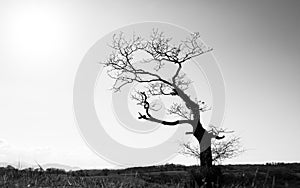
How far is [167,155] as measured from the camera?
1627 cm

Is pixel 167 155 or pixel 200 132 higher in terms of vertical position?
pixel 200 132

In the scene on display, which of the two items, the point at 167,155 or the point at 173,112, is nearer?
the point at 167,155

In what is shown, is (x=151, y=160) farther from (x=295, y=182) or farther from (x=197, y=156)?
(x=295, y=182)

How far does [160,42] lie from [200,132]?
5.00m

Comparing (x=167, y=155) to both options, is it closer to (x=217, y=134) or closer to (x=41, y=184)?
(x=217, y=134)

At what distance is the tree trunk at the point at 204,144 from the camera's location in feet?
55.2

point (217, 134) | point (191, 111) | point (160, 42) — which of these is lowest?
point (217, 134)

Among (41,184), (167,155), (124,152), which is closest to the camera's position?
(41,184)

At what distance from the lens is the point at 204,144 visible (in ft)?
55.9

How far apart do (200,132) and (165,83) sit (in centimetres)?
305

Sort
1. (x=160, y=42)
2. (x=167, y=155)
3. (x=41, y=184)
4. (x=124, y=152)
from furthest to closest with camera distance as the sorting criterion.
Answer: (x=160, y=42) → (x=167, y=155) → (x=124, y=152) → (x=41, y=184)

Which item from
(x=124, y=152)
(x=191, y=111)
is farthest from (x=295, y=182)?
(x=124, y=152)

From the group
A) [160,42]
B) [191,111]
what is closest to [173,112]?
[191,111]

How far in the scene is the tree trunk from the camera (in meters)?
16.8
